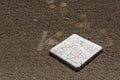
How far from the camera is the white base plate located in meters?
2.66

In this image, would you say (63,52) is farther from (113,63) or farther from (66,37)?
(113,63)

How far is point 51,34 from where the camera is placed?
3012 mm

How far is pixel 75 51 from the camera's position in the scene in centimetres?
277

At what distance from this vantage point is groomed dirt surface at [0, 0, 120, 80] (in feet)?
8.54

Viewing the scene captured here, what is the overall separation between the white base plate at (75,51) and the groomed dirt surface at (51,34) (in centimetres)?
6

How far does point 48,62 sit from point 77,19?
0.70 metres

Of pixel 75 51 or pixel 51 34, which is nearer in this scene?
pixel 75 51

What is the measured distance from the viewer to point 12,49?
112 inches

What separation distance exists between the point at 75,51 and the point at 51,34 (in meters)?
0.37

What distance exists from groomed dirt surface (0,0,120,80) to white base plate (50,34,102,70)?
0.19 ft

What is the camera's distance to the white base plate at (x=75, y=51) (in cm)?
266

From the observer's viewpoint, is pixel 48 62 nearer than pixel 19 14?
Yes

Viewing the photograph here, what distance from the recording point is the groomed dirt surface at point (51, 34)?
2.60m

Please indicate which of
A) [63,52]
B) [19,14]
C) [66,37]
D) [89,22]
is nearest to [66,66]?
[63,52]
